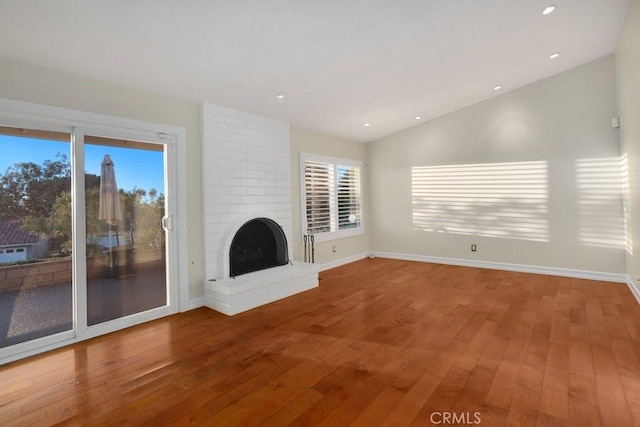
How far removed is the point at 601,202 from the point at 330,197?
4.05m

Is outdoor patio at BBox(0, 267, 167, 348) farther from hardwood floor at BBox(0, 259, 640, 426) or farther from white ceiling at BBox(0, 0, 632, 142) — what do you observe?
white ceiling at BBox(0, 0, 632, 142)

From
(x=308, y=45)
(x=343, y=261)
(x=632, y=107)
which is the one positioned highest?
(x=308, y=45)

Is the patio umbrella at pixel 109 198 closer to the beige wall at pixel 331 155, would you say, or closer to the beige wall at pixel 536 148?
the beige wall at pixel 331 155

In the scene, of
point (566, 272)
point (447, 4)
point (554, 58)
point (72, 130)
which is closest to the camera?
point (447, 4)

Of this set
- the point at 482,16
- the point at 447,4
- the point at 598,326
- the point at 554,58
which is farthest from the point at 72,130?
the point at 554,58

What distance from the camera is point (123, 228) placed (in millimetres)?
3057

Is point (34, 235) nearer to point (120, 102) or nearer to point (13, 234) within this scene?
point (13, 234)

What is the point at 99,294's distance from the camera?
292 cm

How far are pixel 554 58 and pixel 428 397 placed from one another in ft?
15.1

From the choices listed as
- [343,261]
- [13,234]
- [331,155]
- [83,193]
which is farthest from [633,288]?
[13,234]

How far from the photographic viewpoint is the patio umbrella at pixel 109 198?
2.91 metres

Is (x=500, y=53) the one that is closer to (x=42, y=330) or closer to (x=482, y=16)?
(x=482, y=16)

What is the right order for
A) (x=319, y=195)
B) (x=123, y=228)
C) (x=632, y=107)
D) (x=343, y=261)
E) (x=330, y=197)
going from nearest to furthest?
(x=123, y=228), (x=632, y=107), (x=319, y=195), (x=330, y=197), (x=343, y=261)

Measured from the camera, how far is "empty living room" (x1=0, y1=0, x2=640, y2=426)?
1.94 metres
